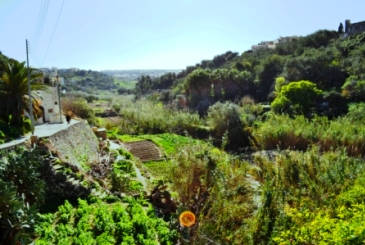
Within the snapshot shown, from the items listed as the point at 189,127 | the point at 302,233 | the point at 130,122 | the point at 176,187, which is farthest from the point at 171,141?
the point at 302,233

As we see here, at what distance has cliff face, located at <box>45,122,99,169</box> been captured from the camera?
1512 cm

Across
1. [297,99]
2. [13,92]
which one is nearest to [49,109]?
[13,92]

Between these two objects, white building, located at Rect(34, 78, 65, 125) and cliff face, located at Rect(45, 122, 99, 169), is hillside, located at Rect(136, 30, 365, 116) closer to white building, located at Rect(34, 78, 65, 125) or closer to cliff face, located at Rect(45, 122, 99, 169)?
white building, located at Rect(34, 78, 65, 125)

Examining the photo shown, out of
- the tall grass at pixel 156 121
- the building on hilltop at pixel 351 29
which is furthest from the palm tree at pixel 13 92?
the building on hilltop at pixel 351 29

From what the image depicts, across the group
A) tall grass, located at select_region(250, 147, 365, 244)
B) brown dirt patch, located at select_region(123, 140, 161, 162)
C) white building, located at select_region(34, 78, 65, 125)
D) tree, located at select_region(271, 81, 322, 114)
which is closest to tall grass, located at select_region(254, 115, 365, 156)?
tree, located at select_region(271, 81, 322, 114)

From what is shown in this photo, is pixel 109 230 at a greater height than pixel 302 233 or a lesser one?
lesser

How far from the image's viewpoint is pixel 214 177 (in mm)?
12359

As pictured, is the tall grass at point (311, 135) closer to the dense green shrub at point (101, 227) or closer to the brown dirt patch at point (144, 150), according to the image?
the brown dirt patch at point (144, 150)

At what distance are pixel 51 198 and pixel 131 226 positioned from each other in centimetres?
Result: 406

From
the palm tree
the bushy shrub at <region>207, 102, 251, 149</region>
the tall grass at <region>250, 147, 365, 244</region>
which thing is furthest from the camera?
the bushy shrub at <region>207, 102, 251, 149</region>

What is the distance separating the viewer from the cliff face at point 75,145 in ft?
49.6

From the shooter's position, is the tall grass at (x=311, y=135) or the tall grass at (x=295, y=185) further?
the tall grass at (x=311, y=135)

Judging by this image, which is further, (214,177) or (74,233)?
(214,177)

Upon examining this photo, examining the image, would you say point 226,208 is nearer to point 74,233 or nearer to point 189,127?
point 74,233
